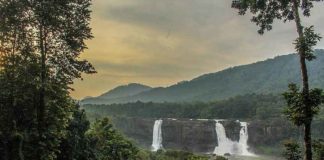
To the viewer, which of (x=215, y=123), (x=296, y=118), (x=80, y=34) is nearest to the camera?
(x=296, y=118)

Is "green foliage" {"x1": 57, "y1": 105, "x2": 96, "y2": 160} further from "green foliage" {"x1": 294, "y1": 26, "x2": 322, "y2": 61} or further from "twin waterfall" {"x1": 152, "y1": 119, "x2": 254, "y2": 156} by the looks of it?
"twin waterfall" {"x1": 152, "y1": 119, "x2": 254, "y2": 156}

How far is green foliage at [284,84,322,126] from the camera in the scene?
2169 cm

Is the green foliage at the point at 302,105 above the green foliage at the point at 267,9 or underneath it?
underneath

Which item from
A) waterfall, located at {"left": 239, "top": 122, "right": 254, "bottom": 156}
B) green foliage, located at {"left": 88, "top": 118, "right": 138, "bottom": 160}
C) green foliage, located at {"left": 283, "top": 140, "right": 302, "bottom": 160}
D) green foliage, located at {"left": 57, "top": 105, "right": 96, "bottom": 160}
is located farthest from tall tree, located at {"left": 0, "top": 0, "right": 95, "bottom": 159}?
waterfall, located at {"left": 239, "top": 122, "right": 254, "bottom": 156}

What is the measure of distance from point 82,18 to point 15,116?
291 inches

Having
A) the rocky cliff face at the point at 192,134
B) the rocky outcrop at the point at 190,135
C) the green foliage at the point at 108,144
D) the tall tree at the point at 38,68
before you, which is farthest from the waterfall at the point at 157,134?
the tall tree at the point at 38,68

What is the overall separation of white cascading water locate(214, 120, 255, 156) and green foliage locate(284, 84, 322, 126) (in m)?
133

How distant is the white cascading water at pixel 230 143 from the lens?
154625 mm

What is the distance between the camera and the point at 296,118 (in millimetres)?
21781

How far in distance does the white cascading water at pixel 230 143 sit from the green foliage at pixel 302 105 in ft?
438

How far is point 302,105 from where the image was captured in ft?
71.5

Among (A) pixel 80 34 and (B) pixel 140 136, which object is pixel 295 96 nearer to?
(A) pixel 80 34

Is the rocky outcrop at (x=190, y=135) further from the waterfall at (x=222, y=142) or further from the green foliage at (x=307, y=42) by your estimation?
the green foliage at (x=307, y=42)


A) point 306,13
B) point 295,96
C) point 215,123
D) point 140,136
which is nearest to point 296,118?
point 295,96
